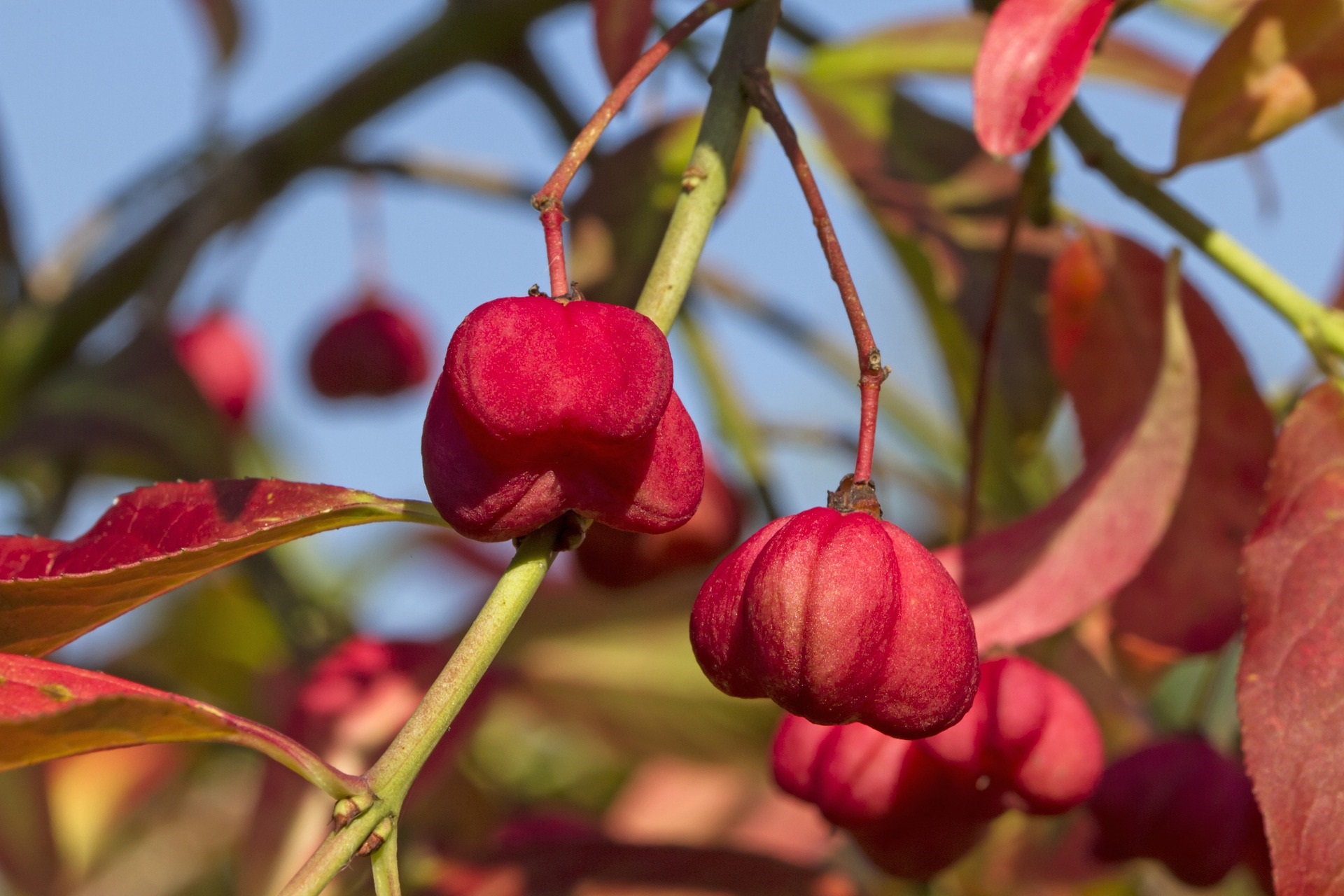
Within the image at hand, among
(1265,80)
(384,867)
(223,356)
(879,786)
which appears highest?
(1265,80)

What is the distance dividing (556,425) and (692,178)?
0.28 feet

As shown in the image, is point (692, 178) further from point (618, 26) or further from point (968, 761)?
point (968, 761)

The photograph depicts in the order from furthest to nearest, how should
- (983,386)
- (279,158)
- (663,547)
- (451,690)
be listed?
(279,158) < (663,547) < (983,386) < (451,690)

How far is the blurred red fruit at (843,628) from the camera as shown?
1.22ft

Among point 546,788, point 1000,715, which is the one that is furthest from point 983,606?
point 546,788

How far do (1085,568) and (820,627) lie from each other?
213 mm

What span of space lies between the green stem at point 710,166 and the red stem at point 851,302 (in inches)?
0.8

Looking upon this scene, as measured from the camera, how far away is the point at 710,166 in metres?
0.41

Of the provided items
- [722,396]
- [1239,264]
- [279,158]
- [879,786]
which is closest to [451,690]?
[879,786]

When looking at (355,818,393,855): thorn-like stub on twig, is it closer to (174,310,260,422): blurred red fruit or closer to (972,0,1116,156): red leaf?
(972,0,1116,156): red leaf

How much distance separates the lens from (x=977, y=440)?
1.99ft

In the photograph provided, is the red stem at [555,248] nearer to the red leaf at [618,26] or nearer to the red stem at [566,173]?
the red stem at [566,173]

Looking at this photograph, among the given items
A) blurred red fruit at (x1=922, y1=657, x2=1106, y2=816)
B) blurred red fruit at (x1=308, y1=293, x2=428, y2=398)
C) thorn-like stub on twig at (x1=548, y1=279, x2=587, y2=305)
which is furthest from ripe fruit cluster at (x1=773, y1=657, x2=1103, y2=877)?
blurred red fruit at (x1=308, y1=293, x2=428, y2=398)

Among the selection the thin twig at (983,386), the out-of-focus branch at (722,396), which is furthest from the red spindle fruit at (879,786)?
the out-of-focus branch at (722,396)
